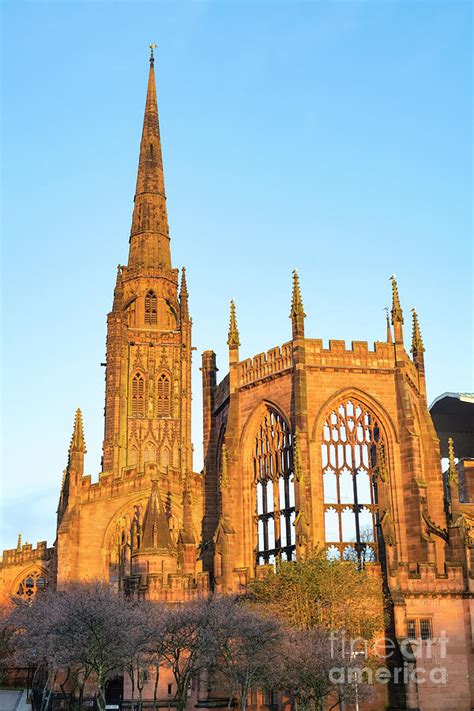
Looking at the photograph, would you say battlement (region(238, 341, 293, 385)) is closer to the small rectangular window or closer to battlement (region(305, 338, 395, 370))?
battlement (region(305, 338, 395, 370))

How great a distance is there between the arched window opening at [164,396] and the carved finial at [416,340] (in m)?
39.1

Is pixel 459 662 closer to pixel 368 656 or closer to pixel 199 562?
pixel 368 656

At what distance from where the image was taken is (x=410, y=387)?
144 feet

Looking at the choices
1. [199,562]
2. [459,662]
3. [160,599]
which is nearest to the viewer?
[459,662]

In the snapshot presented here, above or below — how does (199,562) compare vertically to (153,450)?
below

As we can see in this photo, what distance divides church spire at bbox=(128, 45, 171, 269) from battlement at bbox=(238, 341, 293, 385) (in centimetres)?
4511

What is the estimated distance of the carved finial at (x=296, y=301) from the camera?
141 feet

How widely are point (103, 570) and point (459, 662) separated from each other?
24495 mm

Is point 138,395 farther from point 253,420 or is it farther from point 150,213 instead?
point 253,420

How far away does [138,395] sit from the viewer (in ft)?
268

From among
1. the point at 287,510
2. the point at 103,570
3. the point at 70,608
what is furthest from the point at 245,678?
the point at 103,570

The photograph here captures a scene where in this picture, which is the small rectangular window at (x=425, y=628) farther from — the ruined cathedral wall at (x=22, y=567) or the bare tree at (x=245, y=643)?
the ruined cathedral wall at (x=22, y=567)

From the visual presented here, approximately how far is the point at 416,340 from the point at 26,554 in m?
38.5

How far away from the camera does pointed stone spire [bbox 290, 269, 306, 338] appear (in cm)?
4272
